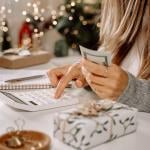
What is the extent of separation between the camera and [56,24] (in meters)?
2.52

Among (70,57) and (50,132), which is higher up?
(50,132)

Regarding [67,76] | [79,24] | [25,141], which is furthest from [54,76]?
[79,24]

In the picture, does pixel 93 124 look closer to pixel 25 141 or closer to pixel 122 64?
pixel 25 141

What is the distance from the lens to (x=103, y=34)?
1.57m

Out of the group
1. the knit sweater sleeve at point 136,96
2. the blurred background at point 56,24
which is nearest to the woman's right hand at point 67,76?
the knit sweater sleeve at point 136,96

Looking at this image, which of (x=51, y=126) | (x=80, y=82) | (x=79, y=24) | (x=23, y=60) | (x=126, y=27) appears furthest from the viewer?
(x=79, y=24)

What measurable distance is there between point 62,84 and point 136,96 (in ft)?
0.82

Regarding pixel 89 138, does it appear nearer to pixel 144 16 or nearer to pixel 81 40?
pixel 144 16

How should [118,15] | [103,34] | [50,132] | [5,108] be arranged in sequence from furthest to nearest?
1. [103,34]
2. [118,15]
3. [5,108]
4. [50,132]

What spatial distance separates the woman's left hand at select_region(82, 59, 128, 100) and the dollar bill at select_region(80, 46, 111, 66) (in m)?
0.01

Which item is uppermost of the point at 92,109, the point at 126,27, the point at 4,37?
the point at 126,27

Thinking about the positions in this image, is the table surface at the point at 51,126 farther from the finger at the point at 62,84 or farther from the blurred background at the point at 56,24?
the blurred background at the point at 56,24

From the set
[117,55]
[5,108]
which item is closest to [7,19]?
[117,55]

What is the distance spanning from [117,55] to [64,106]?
1.43 feet
